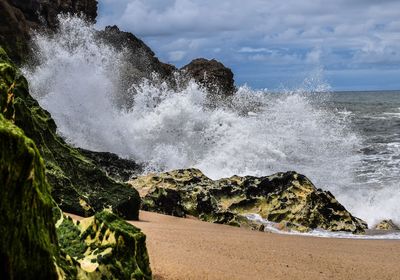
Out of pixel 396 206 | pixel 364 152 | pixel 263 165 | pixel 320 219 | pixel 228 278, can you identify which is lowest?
pixel 228 278

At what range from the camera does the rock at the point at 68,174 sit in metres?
4.65

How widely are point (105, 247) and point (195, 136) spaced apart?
13.2 metres

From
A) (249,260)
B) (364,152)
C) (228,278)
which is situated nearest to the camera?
(228,278)

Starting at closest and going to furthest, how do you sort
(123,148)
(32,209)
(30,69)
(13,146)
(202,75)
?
(13,146), (32,209), (123,148), (30,69), (202,75)

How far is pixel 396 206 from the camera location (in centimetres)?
1116

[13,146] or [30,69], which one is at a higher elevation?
[30,69]

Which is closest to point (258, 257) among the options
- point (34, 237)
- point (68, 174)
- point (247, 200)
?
point (68, 174)

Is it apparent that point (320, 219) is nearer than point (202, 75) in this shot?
Yes

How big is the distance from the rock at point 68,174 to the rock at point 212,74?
91.8ft

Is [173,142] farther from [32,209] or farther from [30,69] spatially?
[32,209]

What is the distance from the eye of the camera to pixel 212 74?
35844mm

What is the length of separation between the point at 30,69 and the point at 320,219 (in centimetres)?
1253

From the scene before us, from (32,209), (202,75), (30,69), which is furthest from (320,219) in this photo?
(202,75)

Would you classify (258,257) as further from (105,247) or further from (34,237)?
(34,237)
